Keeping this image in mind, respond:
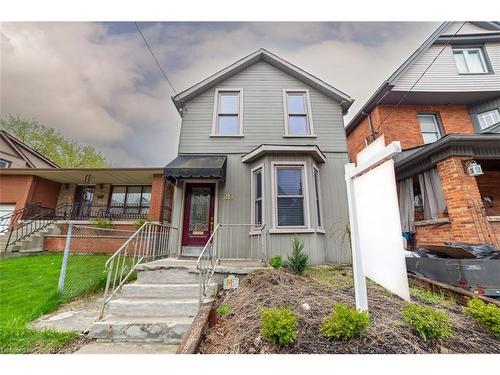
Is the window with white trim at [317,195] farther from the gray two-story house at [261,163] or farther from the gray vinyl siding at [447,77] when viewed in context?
the gray vinyl siding at [447,77]

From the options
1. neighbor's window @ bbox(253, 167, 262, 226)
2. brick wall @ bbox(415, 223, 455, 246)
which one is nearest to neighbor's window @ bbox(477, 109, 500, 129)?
brick wall @ bbox(415, 223, 455, 246)

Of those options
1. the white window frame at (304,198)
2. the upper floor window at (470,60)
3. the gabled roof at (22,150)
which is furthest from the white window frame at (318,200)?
the gabled roof at (22,150)

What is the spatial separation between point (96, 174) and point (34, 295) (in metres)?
8.44

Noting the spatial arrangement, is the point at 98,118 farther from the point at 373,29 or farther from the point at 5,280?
the point at 373,29

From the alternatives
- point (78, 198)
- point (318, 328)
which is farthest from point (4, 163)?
point (318, 328)

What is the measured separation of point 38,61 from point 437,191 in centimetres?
1270

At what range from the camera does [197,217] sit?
685cm

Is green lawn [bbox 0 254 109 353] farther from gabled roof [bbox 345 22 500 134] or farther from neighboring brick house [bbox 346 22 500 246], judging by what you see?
gabled roof [bbox 345 22 500 134]

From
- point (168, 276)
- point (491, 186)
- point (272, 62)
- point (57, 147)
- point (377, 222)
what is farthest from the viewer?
point (57, 147)

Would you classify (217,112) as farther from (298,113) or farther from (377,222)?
(377,222)

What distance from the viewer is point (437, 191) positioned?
6258 millimetres

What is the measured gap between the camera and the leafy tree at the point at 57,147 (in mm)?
17875
